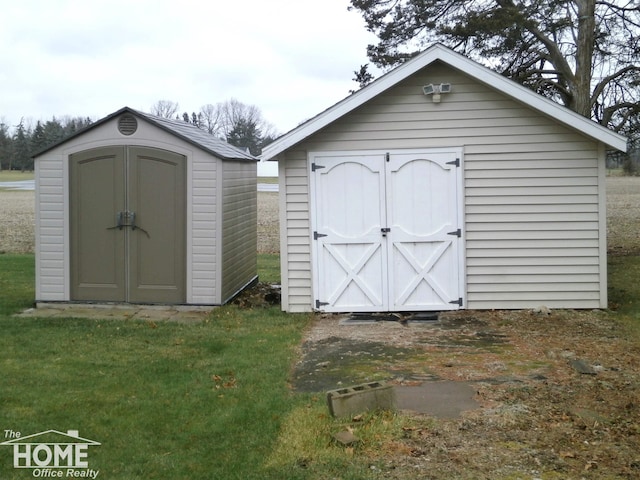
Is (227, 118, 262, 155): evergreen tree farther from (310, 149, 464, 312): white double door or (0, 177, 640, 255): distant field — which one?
(310, 149, 464, 312): white double door

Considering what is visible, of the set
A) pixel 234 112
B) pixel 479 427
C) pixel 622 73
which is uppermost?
pixel 234 112

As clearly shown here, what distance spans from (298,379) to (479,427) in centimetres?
197

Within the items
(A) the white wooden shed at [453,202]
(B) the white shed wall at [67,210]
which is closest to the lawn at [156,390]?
(B) the white shed wall at [67,210]

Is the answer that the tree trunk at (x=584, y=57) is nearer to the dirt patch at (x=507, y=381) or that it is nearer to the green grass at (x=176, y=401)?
the dirt patch at (x=507, y=381)

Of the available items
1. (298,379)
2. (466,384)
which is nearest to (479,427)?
(466,384)

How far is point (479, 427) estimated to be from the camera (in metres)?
5.41

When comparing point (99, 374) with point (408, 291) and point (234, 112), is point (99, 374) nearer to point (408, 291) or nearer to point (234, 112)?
point (408, 291)

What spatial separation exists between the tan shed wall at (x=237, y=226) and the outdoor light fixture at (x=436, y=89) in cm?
280

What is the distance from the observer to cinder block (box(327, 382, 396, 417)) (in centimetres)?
550

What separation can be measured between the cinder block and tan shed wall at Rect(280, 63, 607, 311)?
488 cm

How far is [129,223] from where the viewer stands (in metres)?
10.5

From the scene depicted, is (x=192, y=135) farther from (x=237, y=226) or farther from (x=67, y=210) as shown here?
(x=67, y=210)

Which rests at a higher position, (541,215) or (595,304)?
(541,215)

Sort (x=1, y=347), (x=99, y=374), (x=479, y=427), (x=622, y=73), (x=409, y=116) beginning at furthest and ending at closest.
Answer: (x=622, y=73) < (x=409, y=116) < (x=1, y=347) < (x=99, y=374) < (x=479, y=427)
